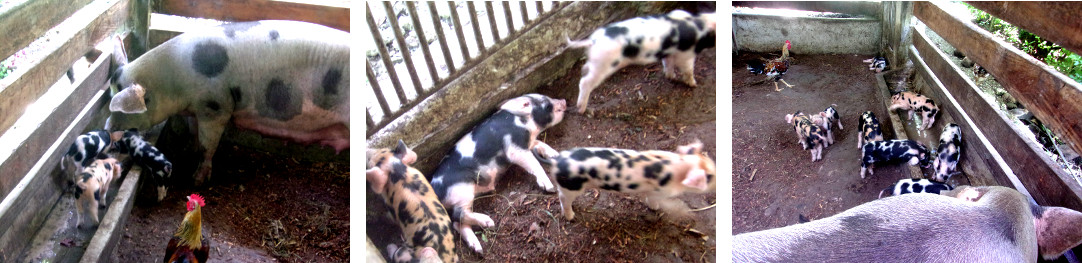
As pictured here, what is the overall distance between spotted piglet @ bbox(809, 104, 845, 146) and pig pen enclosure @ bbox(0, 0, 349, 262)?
5.72 feet

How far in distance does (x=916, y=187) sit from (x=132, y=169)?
2.78 metres

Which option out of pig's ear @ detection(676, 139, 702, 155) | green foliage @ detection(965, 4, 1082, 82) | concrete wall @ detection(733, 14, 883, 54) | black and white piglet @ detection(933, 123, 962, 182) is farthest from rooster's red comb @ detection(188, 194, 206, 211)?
green foliage @ detection(965, 4, 1082, 82)

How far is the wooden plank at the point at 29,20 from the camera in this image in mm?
1970

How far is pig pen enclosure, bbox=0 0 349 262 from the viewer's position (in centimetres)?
193

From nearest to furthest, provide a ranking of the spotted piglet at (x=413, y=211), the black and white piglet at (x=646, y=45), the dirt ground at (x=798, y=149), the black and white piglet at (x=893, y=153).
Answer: the black and white piglet at (x=646, y=45)
the spotted piglet at (x=413, y=211)
the dirt ground at (x=798, y=149)
the black and white piglet at (x=893, y=153)

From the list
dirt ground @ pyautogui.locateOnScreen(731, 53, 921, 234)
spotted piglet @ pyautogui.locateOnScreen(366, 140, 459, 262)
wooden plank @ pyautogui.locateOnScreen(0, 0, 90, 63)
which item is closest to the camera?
spotted piglet @ pyautogui.locateOnScreen(366, 140, 459, 262)

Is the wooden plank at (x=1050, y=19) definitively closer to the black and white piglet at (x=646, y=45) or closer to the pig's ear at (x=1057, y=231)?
the pig's ear at (x=1057, y=231)

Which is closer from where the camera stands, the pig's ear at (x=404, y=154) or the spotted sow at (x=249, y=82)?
→ the pig's ear at (x=404, y=154)

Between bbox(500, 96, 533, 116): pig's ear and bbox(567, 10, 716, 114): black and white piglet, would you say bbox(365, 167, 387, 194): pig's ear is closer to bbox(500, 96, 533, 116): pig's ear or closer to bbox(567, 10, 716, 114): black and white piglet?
bbox(500, 96, 533, 116): pig's ear

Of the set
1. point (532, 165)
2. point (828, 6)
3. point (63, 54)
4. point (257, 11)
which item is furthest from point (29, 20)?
point (828, 6)

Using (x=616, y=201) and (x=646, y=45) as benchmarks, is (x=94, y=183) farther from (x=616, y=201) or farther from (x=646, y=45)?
(x=646, y=45)

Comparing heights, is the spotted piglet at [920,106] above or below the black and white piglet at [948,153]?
above

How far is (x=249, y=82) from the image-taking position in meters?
2.30

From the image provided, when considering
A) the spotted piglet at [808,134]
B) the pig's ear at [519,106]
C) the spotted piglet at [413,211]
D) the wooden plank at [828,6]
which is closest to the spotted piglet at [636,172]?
the pig's ear at [519,106]
